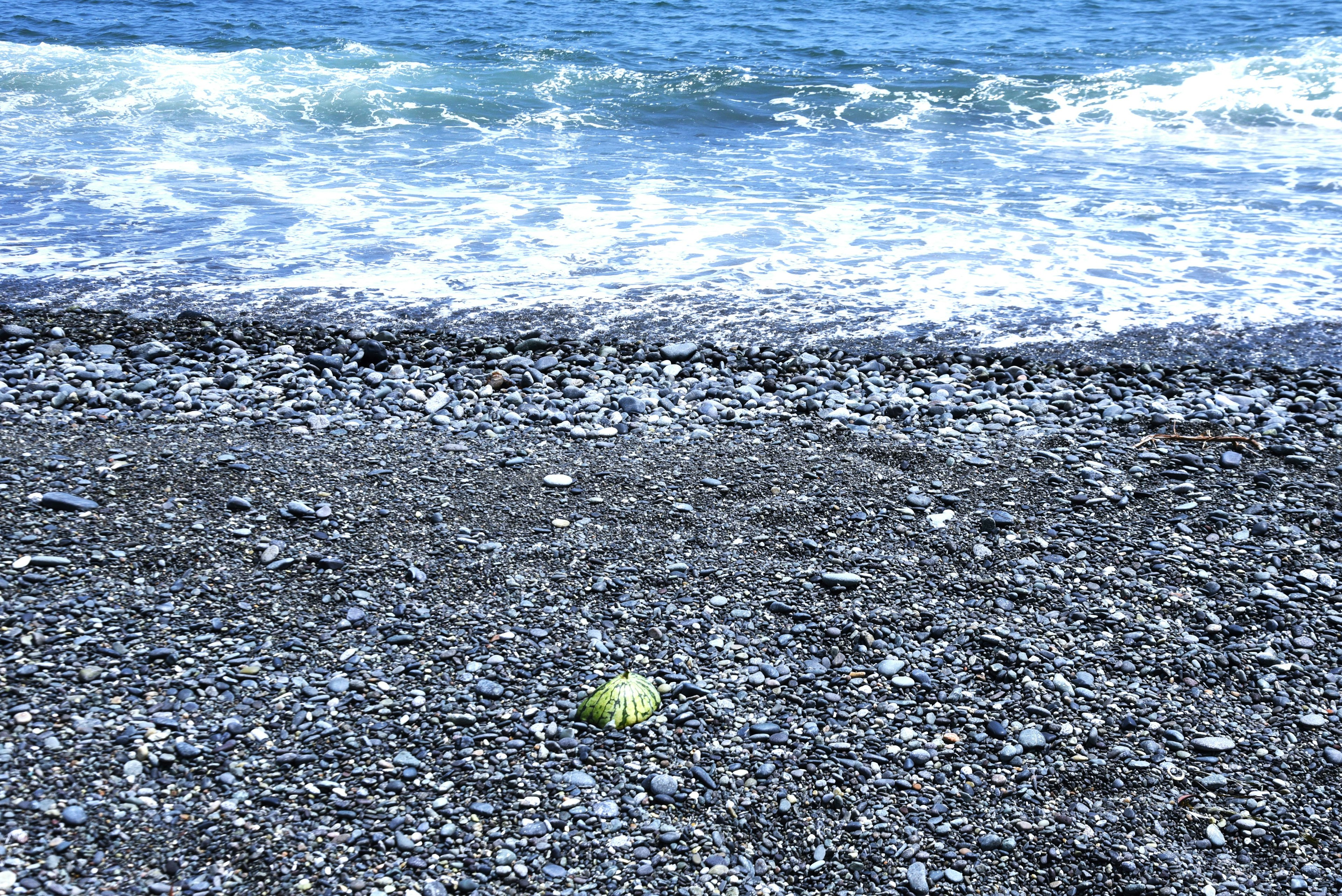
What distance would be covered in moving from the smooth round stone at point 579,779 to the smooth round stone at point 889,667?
119cm

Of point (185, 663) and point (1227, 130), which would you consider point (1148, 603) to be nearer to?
point (185, 663)

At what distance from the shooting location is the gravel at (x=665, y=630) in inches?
121

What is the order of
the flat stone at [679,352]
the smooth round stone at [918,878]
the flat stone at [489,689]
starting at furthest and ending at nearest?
the flat stone at [679,352]
the flat stone at [489,689]
the smooth round stone at [918,878]

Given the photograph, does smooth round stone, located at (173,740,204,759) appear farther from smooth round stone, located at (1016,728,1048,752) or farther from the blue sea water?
the blue sea water

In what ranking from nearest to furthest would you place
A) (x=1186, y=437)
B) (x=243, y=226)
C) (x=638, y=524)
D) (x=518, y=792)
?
(x=518, y=792) → (x=638, y=524) → (x=1186, y=437) → (x=243, y=226)

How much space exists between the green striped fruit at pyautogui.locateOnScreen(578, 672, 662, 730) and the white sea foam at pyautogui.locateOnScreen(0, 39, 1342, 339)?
417cm

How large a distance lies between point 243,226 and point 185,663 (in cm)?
677

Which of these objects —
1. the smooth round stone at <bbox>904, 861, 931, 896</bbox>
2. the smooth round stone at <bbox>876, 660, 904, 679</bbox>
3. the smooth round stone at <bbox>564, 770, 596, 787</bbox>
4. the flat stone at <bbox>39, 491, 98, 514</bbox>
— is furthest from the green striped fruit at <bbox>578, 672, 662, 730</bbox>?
the flat stone at <bbox>39, 491, 98, 514</bbox>

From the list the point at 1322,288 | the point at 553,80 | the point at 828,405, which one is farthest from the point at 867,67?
the point at 828,405

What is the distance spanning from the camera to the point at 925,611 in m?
4.19

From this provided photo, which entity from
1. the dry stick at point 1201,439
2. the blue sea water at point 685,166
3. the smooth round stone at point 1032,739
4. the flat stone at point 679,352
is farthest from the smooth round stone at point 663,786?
the blue sea water at point 685,166

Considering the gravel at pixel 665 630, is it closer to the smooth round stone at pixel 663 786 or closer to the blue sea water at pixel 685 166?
the smooth round stone at pixel 663 786

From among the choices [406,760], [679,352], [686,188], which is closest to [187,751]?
[406,760]

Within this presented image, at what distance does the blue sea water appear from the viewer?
7945 mm
